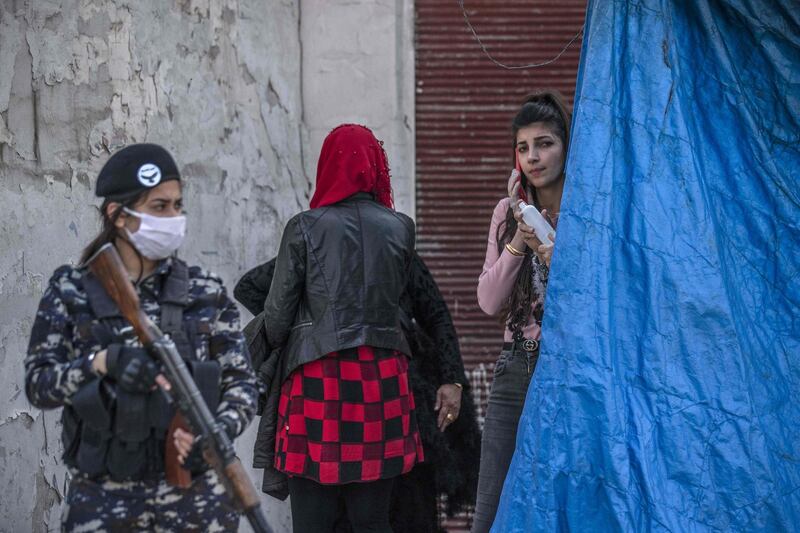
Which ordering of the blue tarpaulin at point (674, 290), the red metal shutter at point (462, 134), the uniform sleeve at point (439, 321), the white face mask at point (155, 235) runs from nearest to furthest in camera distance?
the white face mask at point (155, 235), the blue tarpaulin at point (674, 290), the uniform sleeve at point (439, 321), the red metal shutter at point (462, 134)

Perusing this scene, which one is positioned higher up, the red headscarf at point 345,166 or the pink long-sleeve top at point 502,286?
the red headscarf at point 345,166

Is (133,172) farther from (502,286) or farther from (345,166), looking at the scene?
(502,286)

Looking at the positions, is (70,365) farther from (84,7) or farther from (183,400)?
(84,7)

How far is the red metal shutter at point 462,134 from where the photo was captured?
642 cm

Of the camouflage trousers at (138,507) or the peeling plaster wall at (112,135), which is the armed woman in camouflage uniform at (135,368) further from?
the peeling plaster wall at (112,135)

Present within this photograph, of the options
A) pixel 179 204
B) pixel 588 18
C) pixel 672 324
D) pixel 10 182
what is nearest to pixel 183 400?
pixel 179 204

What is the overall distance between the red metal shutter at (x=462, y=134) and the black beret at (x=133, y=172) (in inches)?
130

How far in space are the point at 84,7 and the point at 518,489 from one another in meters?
2.88

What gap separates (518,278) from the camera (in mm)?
4367

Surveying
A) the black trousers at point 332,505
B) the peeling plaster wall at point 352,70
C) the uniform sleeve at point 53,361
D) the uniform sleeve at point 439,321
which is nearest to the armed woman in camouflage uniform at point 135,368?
the uniform sleeve at point 53,361

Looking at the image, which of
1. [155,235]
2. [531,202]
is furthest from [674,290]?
[155,235]

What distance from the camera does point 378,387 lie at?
4.50m

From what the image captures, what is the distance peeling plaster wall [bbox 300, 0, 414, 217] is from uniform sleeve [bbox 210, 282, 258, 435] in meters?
2.98

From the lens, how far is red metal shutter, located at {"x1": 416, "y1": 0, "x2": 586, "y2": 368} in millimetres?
6418
